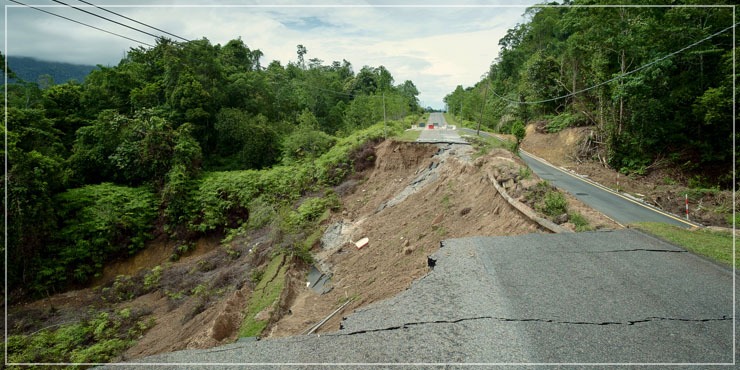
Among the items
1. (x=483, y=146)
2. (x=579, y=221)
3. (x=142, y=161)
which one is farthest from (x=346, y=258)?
(x=142, y=161)

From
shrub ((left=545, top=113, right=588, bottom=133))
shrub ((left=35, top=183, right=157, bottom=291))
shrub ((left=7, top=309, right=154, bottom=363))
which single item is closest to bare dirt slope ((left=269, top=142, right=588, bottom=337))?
shrub ((left=7, top=309, right=154, bottom=363))

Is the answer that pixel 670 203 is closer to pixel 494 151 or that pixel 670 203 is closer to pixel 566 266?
pixel 494 151

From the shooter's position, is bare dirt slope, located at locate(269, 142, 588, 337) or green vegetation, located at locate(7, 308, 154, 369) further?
green vegetation, located at locate(7, 308, 154, 369)

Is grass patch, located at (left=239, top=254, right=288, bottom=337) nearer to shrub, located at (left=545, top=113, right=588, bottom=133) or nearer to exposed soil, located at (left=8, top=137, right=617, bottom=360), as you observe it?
exposed soil, located at (left=8, top=137, right=617, bottom=360)

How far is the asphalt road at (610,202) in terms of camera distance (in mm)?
13055

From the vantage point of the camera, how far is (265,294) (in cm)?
1214

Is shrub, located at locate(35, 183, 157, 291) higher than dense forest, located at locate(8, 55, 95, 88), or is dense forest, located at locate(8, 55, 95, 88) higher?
dense forest, located at locate(8, 55, 95, 88)

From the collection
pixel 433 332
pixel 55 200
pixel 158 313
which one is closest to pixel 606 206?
pixel 433 332

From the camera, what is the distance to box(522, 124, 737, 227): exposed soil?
14.6m

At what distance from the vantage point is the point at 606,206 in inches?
575

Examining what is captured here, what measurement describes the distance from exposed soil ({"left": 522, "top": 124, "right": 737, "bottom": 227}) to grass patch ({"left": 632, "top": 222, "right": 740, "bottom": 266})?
5.68 metres

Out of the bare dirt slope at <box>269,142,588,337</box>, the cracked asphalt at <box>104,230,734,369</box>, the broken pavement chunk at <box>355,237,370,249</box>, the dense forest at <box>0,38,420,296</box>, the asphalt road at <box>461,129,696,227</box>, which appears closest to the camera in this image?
the cracked asphalt at <box>104,230,734,369</box>

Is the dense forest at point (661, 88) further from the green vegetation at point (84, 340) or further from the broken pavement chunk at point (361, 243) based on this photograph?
the green vegetation at point (84, 340)

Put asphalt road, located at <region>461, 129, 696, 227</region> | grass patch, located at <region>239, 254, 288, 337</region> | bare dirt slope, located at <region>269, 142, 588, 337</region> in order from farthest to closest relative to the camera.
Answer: asphalt road, located at <region>461, 129, 696, 227</region>, grass patch, located at <region>239, 254, 288, 337</region>, bare dirt slope, located at <region>269, 142, 588, 337</region>
